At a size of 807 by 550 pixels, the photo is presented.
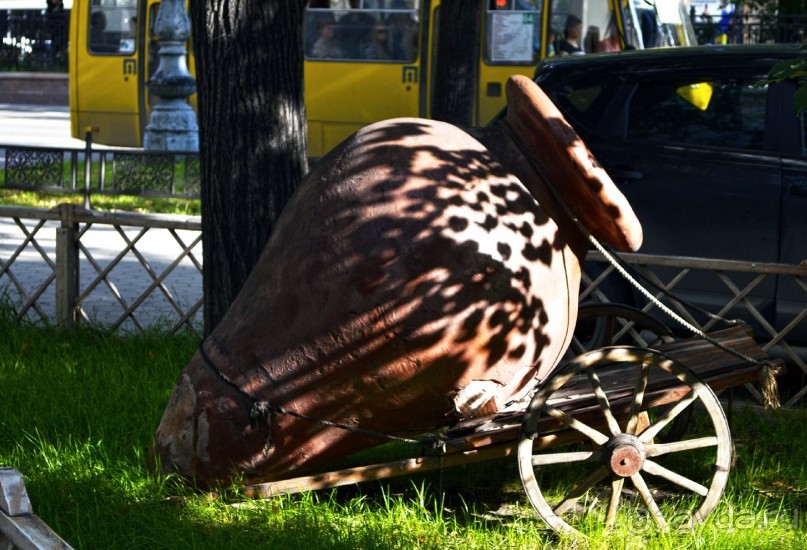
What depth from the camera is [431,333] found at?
149 inches

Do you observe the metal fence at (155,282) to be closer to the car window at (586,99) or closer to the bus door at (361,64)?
the car window at (586,99)

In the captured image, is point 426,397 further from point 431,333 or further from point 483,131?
point 483,131

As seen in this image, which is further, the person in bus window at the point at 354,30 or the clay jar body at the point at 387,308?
the person in bus window at the point at 354,30

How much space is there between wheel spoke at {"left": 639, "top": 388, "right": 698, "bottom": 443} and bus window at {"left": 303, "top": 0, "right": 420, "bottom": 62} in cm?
1076

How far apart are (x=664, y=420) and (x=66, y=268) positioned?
12.8 feet

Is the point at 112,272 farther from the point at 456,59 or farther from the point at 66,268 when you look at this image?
the point at 456,59

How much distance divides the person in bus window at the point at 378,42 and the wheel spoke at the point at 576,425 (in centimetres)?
1092

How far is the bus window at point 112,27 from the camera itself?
15.8 metres

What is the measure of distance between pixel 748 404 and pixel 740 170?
3.83 ft

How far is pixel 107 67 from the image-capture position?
15945mm

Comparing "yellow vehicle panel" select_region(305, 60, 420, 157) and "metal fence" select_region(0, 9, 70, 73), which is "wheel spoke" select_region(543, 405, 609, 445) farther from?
"metal fence" select_region(0, 9, 70, 73)

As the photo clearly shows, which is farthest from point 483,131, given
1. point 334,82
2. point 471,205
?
point 334,82

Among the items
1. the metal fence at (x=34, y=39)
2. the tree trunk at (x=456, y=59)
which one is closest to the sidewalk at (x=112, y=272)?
the tree trunk at (x=456, y=59)

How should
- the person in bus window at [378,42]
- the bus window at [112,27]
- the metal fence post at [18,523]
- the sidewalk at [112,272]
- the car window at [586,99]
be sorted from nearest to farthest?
the metal fence post at [18,523], the car window at [586,99], the sidewalk at [112,272], the person in bus window at [378,42], the bus window at [112,27]
